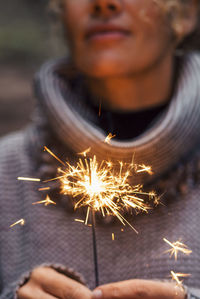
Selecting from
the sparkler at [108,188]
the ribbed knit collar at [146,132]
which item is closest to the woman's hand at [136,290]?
the sparkler at [108,188]

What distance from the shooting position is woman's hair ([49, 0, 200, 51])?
0.71 meters

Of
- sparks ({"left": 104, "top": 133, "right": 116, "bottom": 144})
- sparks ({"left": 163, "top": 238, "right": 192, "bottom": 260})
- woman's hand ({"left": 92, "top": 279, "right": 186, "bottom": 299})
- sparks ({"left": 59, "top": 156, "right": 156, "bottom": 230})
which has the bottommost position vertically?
woman's hand ({"left": 92, "top": 279, "right": 186, "bottom": 299})

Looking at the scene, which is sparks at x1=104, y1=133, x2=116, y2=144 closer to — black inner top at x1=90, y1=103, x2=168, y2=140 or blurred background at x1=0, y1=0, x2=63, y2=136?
black inner top at x1=90, y1=103, x2=168, y2=140

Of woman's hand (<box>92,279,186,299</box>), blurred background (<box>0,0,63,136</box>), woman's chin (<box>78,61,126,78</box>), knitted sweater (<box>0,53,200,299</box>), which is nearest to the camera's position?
woman's hand (<box>92,279,186,299</box>)

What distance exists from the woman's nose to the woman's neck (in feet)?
0.42

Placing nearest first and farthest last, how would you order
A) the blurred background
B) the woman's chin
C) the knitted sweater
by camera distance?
1. the knitted sweater
2. the woman's chin
3. the blurred background

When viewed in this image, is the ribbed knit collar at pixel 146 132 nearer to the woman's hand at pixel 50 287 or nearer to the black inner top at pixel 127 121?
the black inner top at pixel 127 121

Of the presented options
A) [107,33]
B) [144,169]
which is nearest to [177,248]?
[144,169]

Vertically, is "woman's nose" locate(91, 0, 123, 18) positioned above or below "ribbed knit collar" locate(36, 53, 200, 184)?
above

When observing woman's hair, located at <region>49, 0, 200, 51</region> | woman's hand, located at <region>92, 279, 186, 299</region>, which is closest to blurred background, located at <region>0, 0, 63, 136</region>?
woman's hair, located at <region>49, 0, 200, 51</region>

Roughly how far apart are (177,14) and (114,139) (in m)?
0.31

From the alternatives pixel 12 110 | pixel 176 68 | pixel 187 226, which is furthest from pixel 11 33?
pixel 187 226

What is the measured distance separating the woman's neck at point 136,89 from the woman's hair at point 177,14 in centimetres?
8

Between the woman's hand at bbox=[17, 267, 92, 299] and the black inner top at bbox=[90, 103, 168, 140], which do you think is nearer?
the woman's hand at bbox=[17, 267, 92, 299]
